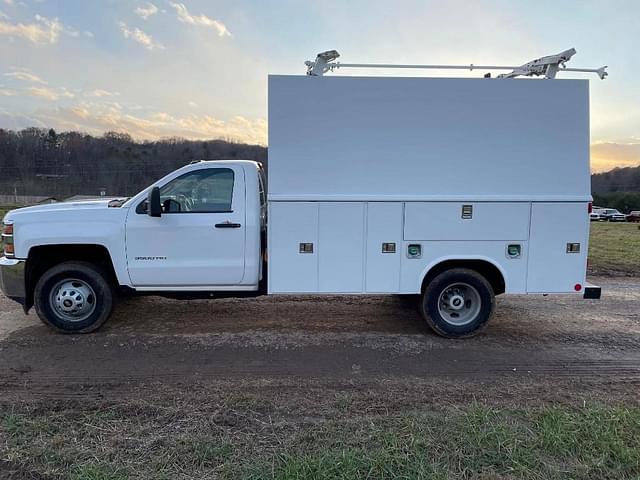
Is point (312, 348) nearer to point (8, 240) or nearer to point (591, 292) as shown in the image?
point (591, 292)

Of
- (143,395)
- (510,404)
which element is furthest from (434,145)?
(143,395)

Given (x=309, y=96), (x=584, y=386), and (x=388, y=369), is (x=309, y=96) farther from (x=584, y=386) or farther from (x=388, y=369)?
(x=584, y=386)

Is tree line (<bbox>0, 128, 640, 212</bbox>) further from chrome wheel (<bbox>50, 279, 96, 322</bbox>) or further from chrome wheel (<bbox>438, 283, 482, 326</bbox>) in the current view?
chrome wheel (<bbox>438, 283, 482, 326</bbox>)

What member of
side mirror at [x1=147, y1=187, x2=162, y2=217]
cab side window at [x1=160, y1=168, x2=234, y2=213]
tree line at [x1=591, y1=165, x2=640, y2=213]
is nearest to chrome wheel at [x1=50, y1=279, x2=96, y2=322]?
side mirror at [x1=147, y1=187, x2=162, y2=217]

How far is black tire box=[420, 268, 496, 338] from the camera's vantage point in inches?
209

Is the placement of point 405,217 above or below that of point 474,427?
above

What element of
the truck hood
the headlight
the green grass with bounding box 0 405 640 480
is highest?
the truck hood

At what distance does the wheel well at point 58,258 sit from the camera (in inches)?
208

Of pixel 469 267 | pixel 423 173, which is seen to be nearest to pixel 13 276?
pixel 423 173

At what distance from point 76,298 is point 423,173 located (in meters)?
4.47

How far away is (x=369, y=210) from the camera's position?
16.9ft

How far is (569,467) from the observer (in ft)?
9.28

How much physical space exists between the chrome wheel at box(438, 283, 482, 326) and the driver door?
256 centimetres

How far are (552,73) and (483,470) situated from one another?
471 centimetres
